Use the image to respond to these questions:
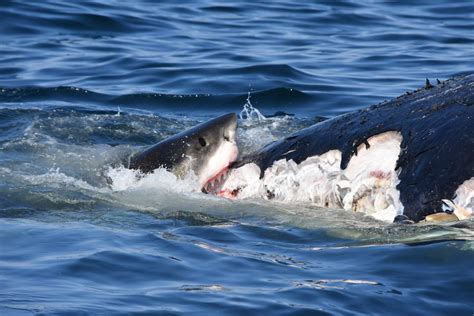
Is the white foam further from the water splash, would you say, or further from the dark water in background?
the water splash

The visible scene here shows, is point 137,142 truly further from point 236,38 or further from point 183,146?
point 236,38

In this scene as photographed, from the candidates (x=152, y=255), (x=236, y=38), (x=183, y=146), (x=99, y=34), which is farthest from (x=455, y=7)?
(x=152, y=255)

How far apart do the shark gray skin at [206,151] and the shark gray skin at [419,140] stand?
0.77ft

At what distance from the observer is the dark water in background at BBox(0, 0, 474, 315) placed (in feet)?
17.2

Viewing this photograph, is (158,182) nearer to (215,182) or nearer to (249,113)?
(215,182)

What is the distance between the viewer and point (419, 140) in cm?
609

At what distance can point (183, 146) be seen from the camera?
6.98m

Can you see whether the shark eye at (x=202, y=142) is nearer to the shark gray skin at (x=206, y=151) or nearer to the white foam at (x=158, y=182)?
the shark gray skin at (x=206, y=151)

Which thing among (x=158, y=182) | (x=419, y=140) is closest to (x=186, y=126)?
(x=158, y=182)

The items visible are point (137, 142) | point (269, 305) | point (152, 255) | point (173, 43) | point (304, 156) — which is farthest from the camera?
point (173, 43)

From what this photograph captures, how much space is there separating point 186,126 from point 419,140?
14.0 ft

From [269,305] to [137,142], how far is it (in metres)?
4.62

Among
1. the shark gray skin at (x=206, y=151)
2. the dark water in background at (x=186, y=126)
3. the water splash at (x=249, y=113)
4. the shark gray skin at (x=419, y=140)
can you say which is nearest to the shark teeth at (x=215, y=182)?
the shark gray skin at (x=206, y=151)

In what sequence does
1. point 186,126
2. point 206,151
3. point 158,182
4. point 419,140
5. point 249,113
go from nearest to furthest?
1. point 419,140
2. point 206,151
3. point 158,182
4. point 186,126
5. point 249,113
